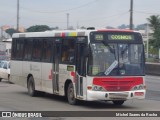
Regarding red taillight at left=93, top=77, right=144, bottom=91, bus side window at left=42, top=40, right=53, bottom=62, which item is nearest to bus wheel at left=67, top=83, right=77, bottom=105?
red taillight at left=93, top=77, right=144, bottom=91

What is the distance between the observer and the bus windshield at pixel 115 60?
712 inches

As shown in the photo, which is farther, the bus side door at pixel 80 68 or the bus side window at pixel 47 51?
the bus side window at pixel 47 51

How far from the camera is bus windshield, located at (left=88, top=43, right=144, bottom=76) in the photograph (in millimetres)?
18078

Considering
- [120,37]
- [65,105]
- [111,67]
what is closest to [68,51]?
[65,105]

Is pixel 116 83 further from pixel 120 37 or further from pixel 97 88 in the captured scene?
pixel 120 37

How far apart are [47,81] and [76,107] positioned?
3422 millimetres

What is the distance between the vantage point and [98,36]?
18422mm

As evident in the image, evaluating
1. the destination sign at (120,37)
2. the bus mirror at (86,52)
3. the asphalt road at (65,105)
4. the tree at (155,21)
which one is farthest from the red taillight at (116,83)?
the tree at (155,21)

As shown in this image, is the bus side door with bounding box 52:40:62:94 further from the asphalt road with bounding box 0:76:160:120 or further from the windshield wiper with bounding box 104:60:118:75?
the windshield wiper with bounding box 104:60:118:75

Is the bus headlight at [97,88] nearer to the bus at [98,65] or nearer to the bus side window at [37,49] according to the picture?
the bus at [98,65]

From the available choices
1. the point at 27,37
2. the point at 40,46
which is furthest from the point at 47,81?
the point at 27,37

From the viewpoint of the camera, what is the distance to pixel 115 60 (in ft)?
59.9

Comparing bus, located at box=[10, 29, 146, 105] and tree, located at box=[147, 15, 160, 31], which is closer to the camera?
bus, located at box=[10, 29, 146, 105]

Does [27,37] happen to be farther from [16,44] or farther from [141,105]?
[141,105]
